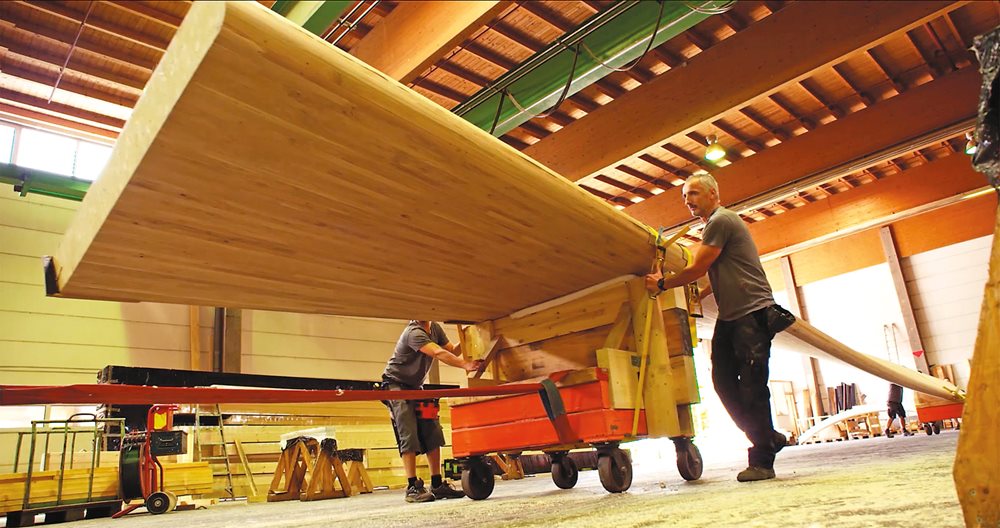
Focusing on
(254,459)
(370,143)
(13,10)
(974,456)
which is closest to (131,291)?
(370,143)

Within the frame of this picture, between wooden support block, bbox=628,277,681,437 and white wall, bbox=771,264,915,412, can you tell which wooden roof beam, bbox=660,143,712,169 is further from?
wooden support block, bbox=628,277,681,437

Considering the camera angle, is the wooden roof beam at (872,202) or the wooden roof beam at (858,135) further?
the wooden roof beam at (872,202)

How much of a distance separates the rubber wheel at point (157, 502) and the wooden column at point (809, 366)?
13749 millimetres

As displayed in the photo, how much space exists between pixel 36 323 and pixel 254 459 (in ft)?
11.3

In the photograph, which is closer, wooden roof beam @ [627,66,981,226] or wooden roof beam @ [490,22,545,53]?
wooden roof beam @ [490,22,545,53]

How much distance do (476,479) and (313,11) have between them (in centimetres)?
395

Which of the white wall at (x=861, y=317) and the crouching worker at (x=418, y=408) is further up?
the white wall at (x=861, y=317)

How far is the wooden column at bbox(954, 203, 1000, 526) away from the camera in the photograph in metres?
1.17

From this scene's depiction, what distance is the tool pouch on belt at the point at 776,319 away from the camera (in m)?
3.50

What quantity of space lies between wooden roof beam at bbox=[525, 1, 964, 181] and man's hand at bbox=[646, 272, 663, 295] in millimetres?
4339

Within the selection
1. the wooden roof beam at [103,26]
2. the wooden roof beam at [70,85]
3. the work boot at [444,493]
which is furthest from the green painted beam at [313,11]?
the work boot at [444,493]

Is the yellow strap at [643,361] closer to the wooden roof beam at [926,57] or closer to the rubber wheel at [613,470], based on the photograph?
the rubber wheel at [613,470]

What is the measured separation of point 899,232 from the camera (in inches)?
589

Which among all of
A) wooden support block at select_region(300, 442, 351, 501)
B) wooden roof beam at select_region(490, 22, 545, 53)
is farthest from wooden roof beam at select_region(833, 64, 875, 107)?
wooden support block at select_region(300, 442, 351, 501)
